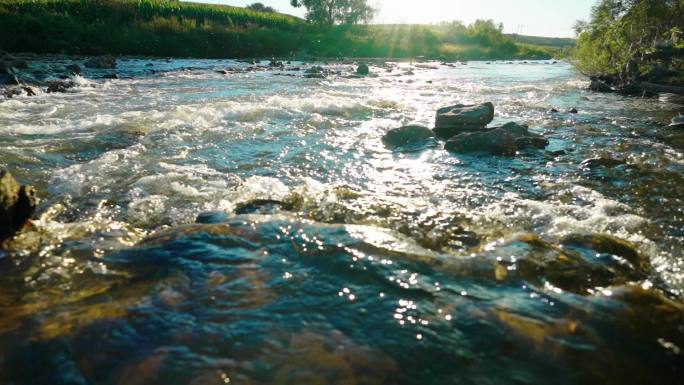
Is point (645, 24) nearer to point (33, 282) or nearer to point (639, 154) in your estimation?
point (639, 154)

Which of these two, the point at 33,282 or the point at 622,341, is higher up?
the point at 622,341

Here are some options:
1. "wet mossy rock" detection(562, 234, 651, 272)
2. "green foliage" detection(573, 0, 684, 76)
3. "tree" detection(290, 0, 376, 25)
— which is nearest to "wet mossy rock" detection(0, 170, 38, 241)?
"wet mossy rock" detection(562, 234, 651, 272)

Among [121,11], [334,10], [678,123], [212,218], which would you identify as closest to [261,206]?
[212,218]

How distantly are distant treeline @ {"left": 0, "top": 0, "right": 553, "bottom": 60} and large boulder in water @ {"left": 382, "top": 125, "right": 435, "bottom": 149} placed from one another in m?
33.2

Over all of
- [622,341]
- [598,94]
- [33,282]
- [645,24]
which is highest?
[645,24]

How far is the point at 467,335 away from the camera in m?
2.65

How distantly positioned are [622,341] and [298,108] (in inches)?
437

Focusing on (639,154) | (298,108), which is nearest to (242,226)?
(639,154)

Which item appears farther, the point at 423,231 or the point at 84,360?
the point at 423,231

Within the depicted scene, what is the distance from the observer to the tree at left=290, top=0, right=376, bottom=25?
71938mm

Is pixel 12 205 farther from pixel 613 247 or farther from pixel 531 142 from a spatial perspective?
pixel 531 142

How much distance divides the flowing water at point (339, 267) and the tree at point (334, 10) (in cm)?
6844

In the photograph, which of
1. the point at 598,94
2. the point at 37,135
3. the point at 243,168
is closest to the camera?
the point at 243,168

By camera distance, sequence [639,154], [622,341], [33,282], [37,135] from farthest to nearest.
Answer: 1. [37,135]
2. [639,154]
3. [33,282]
4. [622,341]
